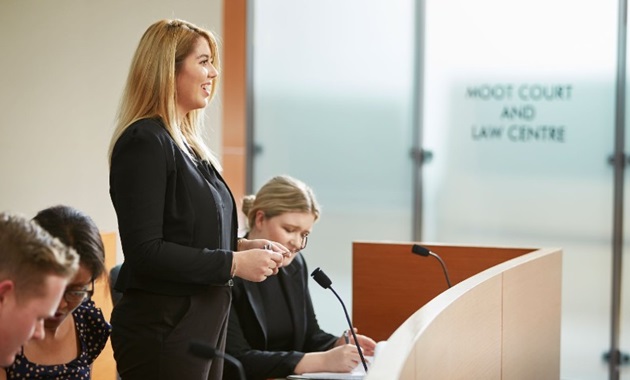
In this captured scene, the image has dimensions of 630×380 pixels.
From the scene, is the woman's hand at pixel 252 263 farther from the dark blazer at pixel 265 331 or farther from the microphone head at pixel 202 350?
the dark blazer at pixel 265 331

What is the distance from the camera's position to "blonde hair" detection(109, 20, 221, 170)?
7.97 feet

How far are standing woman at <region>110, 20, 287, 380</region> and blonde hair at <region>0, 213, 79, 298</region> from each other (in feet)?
1.73

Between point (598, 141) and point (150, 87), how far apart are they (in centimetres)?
386

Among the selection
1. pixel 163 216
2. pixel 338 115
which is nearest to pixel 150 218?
pixel 163 216

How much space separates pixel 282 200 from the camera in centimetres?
338

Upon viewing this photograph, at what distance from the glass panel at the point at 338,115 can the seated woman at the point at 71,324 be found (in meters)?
3.91

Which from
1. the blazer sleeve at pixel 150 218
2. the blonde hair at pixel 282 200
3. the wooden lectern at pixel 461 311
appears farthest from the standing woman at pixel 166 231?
the blonde hair at pixel 282 200

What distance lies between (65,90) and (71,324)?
3720mm

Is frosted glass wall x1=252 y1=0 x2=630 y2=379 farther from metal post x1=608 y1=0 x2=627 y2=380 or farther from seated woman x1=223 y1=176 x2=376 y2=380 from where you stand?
seated woman x1=223 y1=176 x2=376 y2=380

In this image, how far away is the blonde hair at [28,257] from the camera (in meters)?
1.72

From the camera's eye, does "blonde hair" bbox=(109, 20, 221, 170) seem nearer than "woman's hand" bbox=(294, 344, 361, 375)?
Yes

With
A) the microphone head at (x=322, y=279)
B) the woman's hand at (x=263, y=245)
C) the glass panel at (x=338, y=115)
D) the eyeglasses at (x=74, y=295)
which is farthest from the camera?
the glass panel at (x=338, y=115)

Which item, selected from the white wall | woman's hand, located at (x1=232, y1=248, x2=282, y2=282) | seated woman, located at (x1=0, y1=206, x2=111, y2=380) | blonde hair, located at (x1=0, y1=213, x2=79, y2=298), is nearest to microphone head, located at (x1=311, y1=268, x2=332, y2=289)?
woman's hand, located at (x1=232, y1=248, x2=282, y2=282)

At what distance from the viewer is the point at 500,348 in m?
2.75
